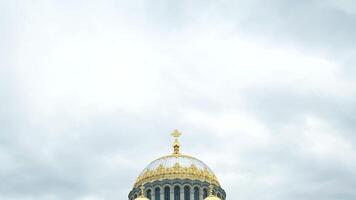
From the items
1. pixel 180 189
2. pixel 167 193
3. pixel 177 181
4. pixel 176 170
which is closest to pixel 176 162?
pixel 176 170

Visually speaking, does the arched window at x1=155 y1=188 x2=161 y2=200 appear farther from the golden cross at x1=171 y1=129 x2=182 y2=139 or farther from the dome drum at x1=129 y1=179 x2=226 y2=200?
the golden cross at x1=171 y1=129 x2=182 y2=139

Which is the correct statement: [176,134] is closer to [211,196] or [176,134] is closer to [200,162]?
[200,162]

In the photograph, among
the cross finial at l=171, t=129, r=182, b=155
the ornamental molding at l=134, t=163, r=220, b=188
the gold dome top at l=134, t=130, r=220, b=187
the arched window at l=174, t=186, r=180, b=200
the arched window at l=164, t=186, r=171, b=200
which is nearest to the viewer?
the arched window at l=164, t=186, r=171, b=200

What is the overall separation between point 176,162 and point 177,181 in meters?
2.91

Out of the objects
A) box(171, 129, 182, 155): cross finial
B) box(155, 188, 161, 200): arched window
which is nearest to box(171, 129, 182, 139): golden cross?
box(171, 129, 182, 155): cross finial

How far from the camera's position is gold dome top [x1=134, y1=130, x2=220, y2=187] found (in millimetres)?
98812

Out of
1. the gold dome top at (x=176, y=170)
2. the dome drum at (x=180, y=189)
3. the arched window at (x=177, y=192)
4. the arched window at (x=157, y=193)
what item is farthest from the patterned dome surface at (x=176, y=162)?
the arched window at (x=157, y=193)

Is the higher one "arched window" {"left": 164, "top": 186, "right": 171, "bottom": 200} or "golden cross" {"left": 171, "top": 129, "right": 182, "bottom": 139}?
"golden cross" {"left": 171, "top": 129, "right": 182, "bottom": 139}

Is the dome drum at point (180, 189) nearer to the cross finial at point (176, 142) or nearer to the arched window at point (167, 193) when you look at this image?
the arched window at point (167, 193)

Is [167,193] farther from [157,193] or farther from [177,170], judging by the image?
[177,170]

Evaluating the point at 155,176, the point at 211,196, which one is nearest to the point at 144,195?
the point at 155,176

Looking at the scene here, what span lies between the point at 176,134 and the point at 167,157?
13.0ft

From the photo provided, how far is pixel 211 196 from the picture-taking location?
310ft

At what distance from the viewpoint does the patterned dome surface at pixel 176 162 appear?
100062 millimetres
